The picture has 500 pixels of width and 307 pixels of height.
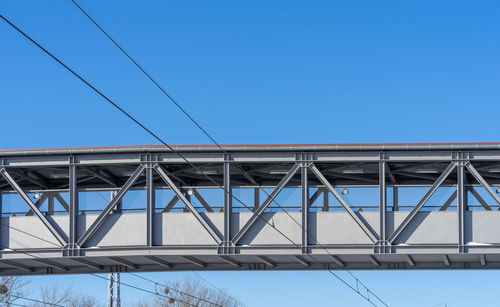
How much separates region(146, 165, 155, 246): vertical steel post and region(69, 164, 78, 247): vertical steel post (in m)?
2.23

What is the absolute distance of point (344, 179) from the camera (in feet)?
102

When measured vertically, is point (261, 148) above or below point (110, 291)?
above

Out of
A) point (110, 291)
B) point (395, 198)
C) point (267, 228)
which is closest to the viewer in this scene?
point (267, 228)

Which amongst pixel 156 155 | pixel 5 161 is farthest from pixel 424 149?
pixel 5 161

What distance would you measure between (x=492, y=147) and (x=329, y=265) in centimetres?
704

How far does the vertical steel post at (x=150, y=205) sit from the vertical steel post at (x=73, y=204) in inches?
87.7

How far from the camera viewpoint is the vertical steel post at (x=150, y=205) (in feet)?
84.6

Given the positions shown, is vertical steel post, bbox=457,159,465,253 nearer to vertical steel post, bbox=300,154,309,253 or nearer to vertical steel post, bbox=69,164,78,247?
vertical steel post, bbox=300,154,309,253

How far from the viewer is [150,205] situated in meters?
25.9

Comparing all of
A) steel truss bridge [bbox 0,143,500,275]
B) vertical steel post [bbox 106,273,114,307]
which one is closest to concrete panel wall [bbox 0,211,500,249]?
steel truss bridge [bbox 0,143,500,275]

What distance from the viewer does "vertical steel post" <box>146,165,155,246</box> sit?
2578cm

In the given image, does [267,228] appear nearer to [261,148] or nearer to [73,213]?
[261,148]

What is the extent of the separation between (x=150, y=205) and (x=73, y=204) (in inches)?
93.4

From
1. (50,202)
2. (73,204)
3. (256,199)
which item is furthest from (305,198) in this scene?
(50,202)
